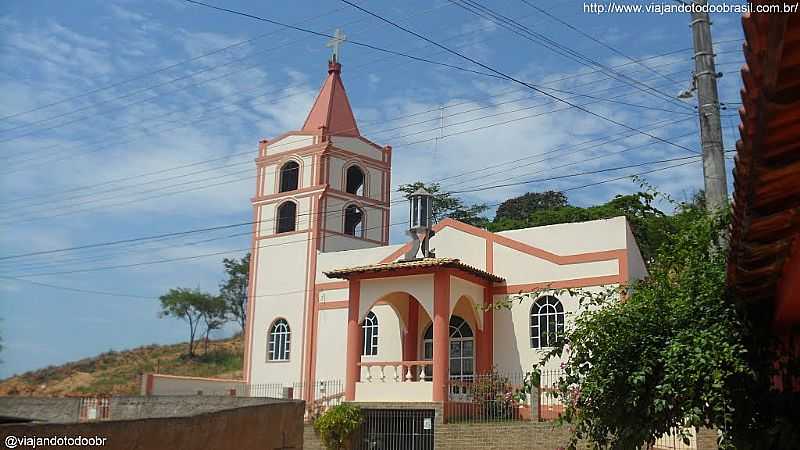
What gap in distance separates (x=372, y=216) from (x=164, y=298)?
28765 millimetres

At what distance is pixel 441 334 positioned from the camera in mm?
17891

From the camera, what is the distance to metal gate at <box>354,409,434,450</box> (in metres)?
17.5

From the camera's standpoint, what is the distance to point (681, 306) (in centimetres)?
644

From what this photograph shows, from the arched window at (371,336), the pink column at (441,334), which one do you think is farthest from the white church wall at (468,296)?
the arched window at (371,336)

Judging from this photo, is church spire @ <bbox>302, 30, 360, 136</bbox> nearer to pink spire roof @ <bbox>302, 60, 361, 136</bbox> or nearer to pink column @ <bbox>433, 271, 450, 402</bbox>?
pink spire roof @ <bbox>302, 60, 361, 136</bbox>

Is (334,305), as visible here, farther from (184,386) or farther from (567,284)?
(567,284)

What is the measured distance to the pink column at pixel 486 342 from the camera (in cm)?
1972

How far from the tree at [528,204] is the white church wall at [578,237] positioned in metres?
20.4

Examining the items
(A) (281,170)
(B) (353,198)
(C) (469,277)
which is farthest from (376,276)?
(A) (281,170)

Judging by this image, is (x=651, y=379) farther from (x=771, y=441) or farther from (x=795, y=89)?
(x=795, y=89)

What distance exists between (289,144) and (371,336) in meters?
7.71

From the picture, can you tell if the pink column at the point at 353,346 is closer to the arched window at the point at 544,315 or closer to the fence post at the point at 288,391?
the fence post at the point at 288,391

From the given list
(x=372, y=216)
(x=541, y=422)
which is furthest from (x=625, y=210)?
(x=541, y=422)

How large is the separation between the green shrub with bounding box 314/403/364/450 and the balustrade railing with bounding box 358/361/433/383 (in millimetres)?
1221
